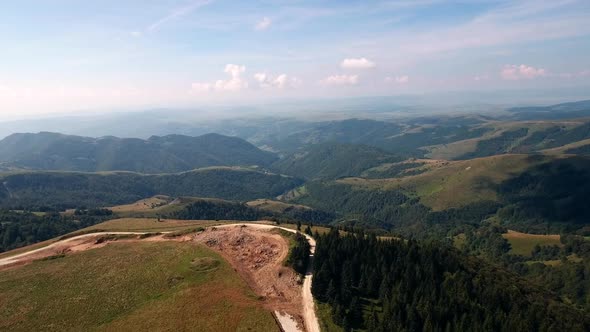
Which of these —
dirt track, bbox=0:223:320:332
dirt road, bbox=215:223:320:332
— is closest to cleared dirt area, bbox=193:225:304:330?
dirt track, bbox=0:223:320:332

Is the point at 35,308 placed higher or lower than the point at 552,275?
higher

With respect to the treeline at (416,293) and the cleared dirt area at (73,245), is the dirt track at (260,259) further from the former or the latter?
the treeline at (416,293)

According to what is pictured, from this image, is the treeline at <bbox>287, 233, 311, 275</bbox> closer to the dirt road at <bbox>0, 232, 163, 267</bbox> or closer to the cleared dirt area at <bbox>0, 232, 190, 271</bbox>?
the cleared dirt area at <bbox>0, 232, 190, 271</bbox>

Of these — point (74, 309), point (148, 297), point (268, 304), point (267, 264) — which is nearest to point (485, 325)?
point (268, 304)

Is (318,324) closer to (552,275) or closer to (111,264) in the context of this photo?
(111,264)

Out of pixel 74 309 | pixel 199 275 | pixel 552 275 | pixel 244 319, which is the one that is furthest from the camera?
pixel 552 275

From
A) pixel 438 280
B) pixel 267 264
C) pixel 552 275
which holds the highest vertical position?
pixel 267 264
